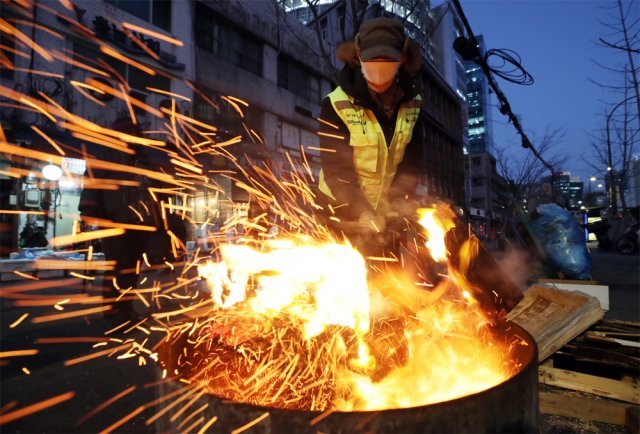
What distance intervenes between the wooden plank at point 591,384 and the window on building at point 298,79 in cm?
1757

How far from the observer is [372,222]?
2.27 meters

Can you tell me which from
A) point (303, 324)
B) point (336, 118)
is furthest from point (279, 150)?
point (303, 324)

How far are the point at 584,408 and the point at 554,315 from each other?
90 cm

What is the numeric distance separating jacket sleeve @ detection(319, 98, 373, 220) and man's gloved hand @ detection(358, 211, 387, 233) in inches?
11.4

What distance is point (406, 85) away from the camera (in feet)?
8.46

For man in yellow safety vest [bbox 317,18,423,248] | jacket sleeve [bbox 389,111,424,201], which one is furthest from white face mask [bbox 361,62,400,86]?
jacket sleeve [bbox 389,111,424,201]

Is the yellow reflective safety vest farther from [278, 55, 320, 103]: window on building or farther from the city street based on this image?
[278, 55, 320, 103]: window on building

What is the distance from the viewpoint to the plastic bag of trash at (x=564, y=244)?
17.9 ft

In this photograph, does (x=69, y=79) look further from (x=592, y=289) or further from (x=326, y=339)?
(x=592, y=289)

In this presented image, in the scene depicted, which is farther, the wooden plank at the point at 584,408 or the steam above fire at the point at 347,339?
the wooden plank at the point at 584,408

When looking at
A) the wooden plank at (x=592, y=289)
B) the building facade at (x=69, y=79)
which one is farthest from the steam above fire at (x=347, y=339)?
the building facade at (x=69, y=79)

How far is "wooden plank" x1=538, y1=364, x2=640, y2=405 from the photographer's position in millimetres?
2480

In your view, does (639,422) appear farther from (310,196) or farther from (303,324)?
(310,196)

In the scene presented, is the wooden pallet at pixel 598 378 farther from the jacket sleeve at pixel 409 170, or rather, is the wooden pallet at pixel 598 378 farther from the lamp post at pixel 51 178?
the lamp post at pixel 51 178
